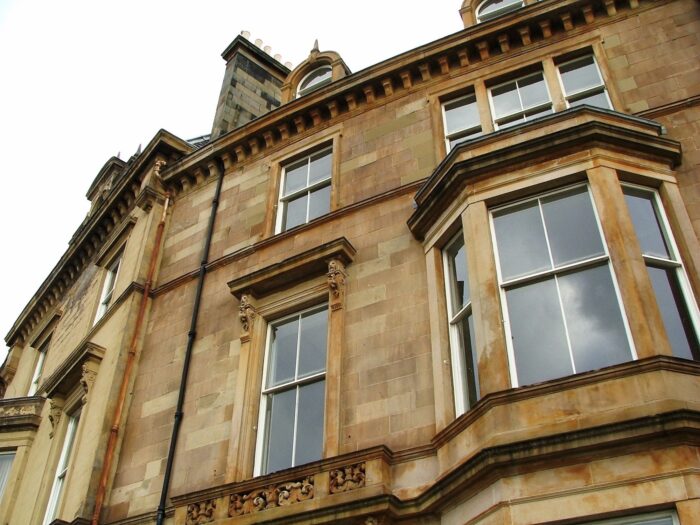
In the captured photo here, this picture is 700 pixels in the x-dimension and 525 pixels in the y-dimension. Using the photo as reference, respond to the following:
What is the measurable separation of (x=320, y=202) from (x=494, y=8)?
5.71m

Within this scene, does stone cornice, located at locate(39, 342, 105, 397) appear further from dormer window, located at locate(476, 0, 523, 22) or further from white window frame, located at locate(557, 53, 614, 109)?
dormer window, located at locate(476, 0, 523, 22)

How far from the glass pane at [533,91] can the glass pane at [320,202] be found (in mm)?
3931

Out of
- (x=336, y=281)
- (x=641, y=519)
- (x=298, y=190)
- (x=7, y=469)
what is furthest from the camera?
(x=7, y=469)

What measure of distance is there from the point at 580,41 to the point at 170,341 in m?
9.06

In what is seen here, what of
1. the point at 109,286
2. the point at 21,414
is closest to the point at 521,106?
the point at 109,286

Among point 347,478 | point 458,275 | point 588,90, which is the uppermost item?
point 588,90

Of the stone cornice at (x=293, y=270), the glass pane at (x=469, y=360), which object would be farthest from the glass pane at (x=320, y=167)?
the glass pane at (x=469, y=360)

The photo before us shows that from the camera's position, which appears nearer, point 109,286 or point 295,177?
point 295,177

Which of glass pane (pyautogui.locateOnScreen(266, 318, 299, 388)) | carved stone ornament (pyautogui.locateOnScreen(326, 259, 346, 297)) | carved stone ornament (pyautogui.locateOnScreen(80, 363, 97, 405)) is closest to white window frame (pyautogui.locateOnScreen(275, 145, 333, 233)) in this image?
carved stone ornament (pyautogui.locateOnScreen(326, 259, 346, 297))

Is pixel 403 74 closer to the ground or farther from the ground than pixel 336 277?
farther from the ground

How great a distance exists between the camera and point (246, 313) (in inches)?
499

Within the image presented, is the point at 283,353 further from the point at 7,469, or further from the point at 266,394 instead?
the point at 7,469

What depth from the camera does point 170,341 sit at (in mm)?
13812

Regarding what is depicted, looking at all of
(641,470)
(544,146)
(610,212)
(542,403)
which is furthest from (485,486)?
(544,146)
